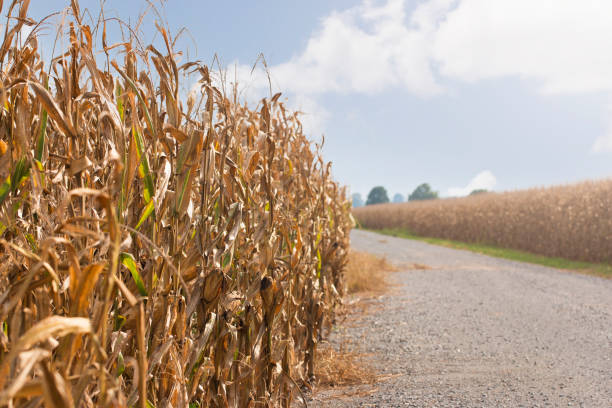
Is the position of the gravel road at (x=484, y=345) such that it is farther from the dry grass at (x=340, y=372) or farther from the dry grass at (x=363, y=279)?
the dry grass at (x=363, y=279)

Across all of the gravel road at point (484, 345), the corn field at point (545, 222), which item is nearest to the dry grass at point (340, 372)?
the gravel road at point (484, 345)

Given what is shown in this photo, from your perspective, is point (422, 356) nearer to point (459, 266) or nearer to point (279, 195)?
point (279, 195)

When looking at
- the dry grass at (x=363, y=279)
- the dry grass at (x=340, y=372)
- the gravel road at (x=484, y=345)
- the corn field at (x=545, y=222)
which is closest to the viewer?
the gravel road at (x=484, y=345)

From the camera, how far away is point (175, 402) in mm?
1560

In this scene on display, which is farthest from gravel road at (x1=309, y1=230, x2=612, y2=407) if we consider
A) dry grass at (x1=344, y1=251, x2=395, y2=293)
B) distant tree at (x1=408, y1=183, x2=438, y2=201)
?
distant tree at (x1=408, y1=183, x2=438, y2=201)

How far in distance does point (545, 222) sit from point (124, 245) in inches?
753

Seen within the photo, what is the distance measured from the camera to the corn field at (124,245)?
90 centimetres

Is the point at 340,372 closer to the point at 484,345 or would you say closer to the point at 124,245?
the point at 484,345

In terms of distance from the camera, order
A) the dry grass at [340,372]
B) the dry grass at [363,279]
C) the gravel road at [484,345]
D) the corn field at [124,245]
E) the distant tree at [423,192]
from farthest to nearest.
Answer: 1. the distant tree at [423,192]
2. the dry grass at [363,279]
3. the dry grass at [340,372]
4. the gravel road at [484,345]
5. the corn field at [124,245]

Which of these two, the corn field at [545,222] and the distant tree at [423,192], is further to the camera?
the distant tree at [423,192]

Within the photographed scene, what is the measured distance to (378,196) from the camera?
11300 cm

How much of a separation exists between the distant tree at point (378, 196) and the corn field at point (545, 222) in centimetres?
8579

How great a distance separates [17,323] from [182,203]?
62cm

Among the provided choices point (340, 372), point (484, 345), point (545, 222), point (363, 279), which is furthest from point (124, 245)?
point (545, 222)
